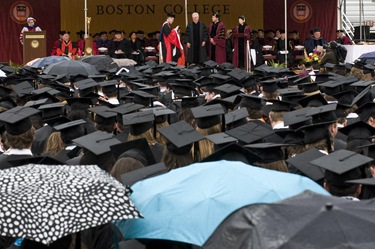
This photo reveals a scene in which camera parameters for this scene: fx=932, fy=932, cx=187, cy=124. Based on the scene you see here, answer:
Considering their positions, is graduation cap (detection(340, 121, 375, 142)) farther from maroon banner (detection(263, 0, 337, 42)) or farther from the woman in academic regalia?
maroon banner (detection(263, 0, 337, 42))

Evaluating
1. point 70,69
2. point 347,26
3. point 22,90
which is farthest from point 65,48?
point 22,90

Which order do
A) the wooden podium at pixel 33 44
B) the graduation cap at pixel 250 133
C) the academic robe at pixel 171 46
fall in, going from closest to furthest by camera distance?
the graduation cap at pixel 250 133 < the wooden podium at pixel 33 44 < the academic robe at pixel 171 46

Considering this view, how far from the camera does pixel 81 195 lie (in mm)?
4156

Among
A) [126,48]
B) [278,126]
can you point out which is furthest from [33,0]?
[278,126]

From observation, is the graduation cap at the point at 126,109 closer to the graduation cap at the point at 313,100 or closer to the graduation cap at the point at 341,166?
the graduation cap at the point at 313,100

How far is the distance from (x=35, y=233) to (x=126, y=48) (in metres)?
22.2

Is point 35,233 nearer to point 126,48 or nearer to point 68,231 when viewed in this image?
point 68,231

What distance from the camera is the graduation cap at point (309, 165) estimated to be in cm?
550

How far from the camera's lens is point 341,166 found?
16.6 feet

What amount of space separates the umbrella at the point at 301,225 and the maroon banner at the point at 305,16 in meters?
25.7

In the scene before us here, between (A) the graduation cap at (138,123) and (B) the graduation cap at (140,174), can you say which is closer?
(B) the graduation cap at (140,174)

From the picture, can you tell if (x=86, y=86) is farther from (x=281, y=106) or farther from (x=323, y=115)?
(x=323, y=115)

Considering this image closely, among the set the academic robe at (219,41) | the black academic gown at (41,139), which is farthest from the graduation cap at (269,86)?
the academic robe at (219,41)

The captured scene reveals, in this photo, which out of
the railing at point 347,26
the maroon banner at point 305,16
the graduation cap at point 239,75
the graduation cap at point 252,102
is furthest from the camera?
the maroon banner at point 305,16
